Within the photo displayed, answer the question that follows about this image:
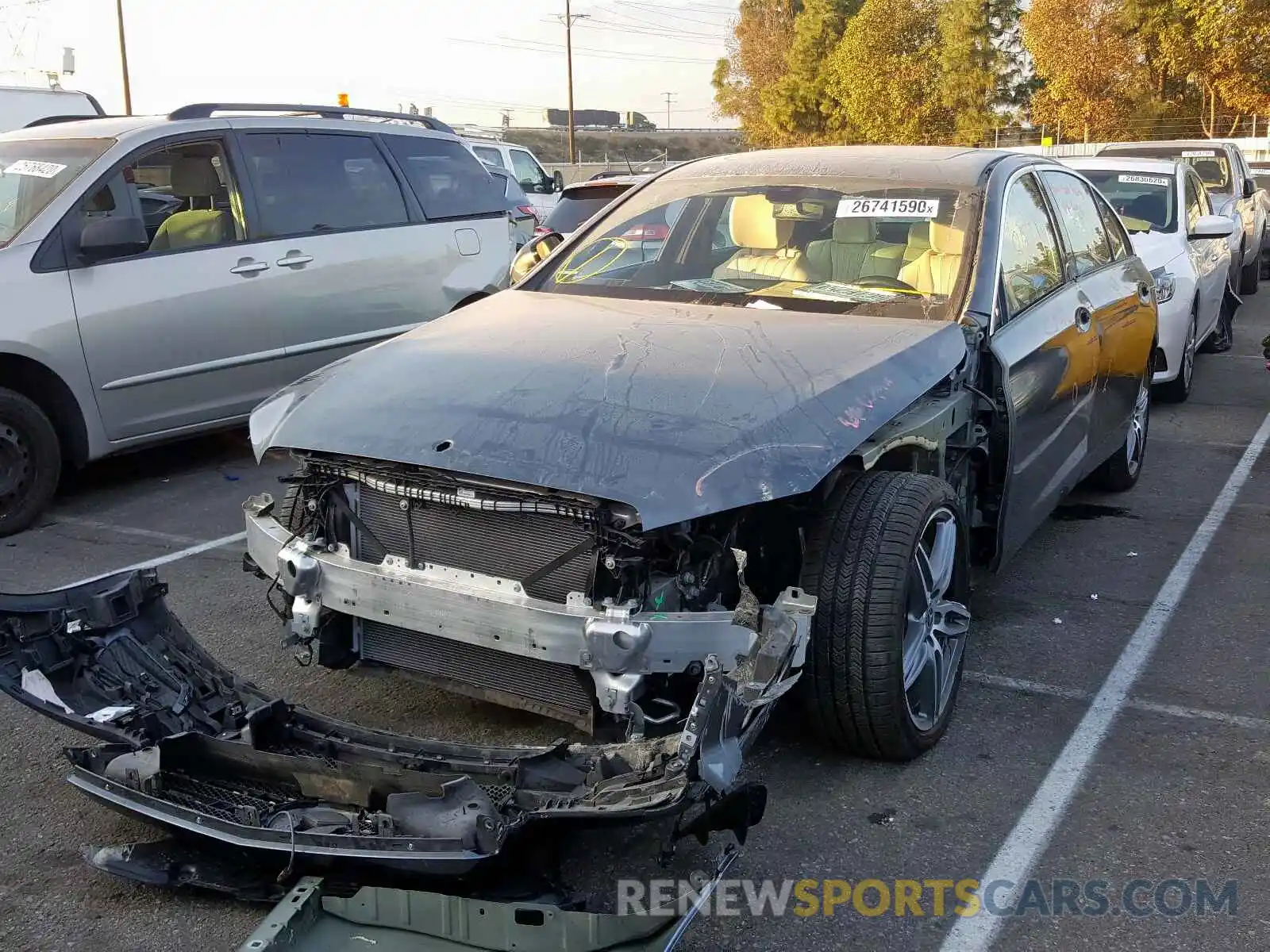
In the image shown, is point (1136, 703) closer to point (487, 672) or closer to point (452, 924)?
point (487, 672)

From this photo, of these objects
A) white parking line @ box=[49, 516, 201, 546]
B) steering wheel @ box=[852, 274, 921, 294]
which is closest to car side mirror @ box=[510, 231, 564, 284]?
white parking line @ box=[49, 516, 201, 546]

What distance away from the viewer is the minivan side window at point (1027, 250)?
4395 mm

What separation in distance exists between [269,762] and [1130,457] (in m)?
4.88

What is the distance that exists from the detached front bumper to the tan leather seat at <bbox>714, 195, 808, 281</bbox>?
5.95 ft

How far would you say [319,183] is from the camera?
720 centimetres

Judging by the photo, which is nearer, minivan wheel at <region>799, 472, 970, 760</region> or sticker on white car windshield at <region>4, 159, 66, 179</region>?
minivan wheel at <region>799, 472, 970, 760</region>

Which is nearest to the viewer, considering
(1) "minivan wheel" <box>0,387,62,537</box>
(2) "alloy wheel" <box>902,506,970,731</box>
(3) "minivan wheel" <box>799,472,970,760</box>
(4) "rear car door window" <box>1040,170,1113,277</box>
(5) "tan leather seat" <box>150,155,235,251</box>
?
(3) "minivan wheel" <box>799,472,970,760</box>

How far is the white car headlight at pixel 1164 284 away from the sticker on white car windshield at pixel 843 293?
2.95 metres

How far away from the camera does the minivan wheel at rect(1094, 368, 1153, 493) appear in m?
6.20

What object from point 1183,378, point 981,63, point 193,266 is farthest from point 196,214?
point 981,63

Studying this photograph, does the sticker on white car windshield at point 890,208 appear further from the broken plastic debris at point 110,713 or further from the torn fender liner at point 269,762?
the broken plastic debris at point 110,713

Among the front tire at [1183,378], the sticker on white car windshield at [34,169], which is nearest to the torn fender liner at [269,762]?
the sticker on white car windshield at [34,169]
